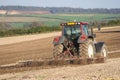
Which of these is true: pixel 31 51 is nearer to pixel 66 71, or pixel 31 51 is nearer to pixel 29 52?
pixel 29 52

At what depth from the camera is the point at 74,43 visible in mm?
18906

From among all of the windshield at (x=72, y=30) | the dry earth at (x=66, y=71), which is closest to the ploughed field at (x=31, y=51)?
the dry earth at (x=66, y=71)

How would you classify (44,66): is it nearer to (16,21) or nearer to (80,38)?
(80,38)

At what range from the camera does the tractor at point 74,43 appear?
18141 mm

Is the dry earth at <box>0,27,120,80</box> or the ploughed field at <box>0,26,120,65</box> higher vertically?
the dry earth at <box>0,27,120,80</box>

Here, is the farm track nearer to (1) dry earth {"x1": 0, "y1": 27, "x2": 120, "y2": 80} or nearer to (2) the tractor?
(1) dry earth {"x1": 0, "y1": 27, "x2": 120, "y2": 80}

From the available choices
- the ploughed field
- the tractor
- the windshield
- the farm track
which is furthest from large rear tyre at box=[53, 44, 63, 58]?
the ploughed field

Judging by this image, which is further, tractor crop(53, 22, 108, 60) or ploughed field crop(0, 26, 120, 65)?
ploughed field crop(0, 26, 120, 65)

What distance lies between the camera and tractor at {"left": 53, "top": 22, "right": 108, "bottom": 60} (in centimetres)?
1814

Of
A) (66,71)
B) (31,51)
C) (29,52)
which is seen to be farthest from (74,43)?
(31,51)

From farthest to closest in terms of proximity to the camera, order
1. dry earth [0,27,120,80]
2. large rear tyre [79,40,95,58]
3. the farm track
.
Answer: the farm track < large rear tyre [79,40,95,58] < dry earth [0,27,120,80]

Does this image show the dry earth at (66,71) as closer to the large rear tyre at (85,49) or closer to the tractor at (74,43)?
the large rear tyre at (85,49)

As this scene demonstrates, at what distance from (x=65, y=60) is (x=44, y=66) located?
1.03 metres

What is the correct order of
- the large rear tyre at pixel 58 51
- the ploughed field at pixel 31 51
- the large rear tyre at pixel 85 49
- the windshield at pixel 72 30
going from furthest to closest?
1. the ploughed field at pixel 31 51
2. the windshield at pixel 72 30
3. the large rear tyre at pixel 58 51
4. the large rear tyre at pixel 85 49
